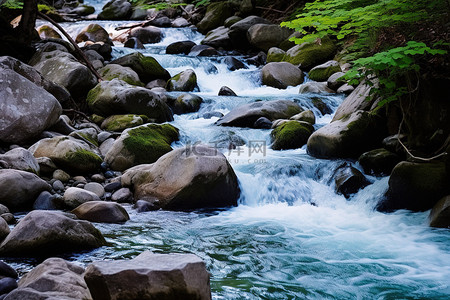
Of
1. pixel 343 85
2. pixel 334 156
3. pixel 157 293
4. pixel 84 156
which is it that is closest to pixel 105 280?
pixel 157 293

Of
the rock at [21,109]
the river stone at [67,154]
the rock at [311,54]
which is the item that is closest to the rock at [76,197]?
the river stone at [67,154]

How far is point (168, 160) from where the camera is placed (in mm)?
6531

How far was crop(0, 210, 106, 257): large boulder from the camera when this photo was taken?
3.94 metres

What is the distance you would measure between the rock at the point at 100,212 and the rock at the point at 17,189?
2.46ft

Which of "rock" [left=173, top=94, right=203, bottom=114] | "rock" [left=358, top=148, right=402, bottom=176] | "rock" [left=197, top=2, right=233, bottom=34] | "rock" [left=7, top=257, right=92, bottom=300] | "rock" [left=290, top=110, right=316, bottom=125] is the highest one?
"rock" [left=197, top=2, right=233, bottom=34]

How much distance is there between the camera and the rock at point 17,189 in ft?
18.1

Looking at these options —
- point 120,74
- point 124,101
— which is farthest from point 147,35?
point 124,101

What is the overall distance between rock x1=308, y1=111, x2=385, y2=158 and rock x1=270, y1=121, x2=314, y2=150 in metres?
0.93

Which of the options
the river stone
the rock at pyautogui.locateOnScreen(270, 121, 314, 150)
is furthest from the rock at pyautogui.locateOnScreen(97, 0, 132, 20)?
the river stone

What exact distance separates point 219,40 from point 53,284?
53.8 feet

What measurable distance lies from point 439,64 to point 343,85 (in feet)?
20.8

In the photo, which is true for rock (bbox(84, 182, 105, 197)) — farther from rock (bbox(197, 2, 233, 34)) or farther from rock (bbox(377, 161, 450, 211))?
rock (bbox(197, 2, 233, 34))

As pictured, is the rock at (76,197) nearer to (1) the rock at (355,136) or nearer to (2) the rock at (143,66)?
(1) the rock at (355,136)

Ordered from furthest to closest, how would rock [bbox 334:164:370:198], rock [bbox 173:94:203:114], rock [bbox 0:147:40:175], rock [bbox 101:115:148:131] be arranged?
rock [bbox 173:94:203:114]
rock [bbox 101:115:148:131]
rock [bbox 334:164:370:198]
rock [bbox 0:147:40:175]
